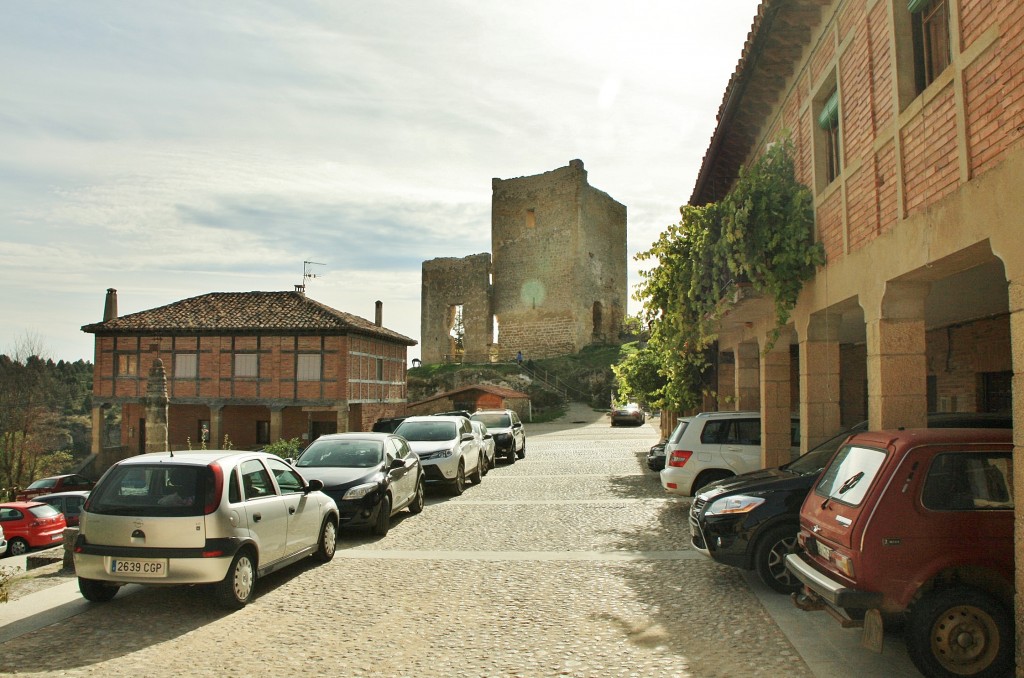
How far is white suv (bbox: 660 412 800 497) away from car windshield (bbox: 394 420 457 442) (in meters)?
5.82

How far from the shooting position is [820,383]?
10125 millimetres

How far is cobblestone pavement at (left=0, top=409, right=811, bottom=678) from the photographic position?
5352mm

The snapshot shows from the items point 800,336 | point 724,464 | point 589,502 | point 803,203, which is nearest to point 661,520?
point 724,464

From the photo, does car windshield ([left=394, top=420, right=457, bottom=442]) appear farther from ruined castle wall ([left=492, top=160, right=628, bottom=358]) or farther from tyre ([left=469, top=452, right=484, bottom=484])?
ruined castle wall ([left=492, top=160, right=628, bottom=358])

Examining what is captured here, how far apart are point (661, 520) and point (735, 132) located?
6745 millimetres

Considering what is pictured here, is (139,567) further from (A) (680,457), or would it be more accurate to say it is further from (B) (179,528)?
(A) (680,457)

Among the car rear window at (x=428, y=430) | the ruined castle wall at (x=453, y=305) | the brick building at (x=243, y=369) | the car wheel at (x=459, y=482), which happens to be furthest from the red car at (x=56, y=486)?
the ruined castle wall at (x=453, y=305)

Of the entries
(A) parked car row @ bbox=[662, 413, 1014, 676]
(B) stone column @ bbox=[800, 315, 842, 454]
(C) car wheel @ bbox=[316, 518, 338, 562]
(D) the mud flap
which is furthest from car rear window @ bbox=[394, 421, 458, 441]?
(D) the mud flap

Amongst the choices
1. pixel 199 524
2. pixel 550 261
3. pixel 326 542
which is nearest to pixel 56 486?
pixel 326 542

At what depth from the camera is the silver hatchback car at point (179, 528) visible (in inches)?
→ 256

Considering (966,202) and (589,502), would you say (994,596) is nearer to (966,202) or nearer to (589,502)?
(966,202)

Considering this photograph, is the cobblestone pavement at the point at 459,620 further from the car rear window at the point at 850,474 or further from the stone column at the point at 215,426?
the stone column at the point at 215,426

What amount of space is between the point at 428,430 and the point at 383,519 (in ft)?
20.3

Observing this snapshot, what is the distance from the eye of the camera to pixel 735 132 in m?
13.1
